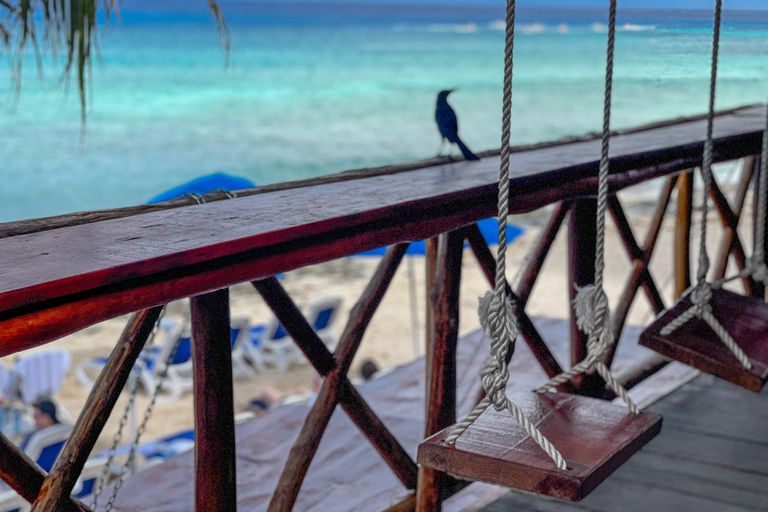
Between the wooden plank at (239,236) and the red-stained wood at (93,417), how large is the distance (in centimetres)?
18

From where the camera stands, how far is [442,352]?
1.70 metres

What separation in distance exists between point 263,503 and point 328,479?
0.79 feet

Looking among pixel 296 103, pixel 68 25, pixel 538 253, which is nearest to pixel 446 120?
pixel 538 253

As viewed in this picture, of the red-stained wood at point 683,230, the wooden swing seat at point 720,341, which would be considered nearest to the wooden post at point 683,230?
the red-stained wood at point 683,230

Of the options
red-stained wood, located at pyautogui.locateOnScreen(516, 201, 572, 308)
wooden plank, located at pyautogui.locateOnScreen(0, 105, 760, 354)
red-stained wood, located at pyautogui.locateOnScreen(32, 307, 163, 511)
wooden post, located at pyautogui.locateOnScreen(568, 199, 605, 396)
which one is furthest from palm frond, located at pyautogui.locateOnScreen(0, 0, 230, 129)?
wooden post, located at pyautogui.locateOnScreen(568, 199, 605, 396)

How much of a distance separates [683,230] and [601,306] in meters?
1.51

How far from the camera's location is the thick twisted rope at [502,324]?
49.3 inches

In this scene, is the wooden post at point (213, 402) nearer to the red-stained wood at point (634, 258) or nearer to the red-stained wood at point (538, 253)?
the red-stained wood at point (538, 253)

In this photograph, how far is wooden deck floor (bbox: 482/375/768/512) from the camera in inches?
85.0

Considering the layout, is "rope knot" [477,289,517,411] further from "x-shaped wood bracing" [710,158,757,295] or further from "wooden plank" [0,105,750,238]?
"x-shaped wood bracing" [710,158,757,295]

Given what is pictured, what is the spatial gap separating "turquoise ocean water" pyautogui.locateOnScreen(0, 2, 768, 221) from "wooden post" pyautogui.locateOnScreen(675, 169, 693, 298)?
16.1 inches

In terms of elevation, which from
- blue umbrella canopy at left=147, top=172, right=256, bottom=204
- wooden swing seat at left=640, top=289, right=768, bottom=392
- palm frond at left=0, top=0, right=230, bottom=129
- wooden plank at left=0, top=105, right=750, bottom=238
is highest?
palm frond at left=0, top=0, right=230, bottom=129

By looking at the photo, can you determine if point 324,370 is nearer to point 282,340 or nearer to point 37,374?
→ point 37,374

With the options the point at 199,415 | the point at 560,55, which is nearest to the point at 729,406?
the point at 199,415
